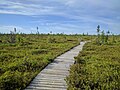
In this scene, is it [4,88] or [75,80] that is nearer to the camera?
[4,88]

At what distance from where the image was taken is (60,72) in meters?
11.3

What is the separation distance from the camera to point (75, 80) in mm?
9305

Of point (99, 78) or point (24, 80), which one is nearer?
point (24, 80)

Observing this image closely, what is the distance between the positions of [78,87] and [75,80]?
403 millimetres

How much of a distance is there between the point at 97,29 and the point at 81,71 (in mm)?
40936

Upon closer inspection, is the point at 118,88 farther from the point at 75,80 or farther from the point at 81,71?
the point at 81,71

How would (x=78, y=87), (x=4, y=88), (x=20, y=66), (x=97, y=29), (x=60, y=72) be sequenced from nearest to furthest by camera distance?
(x=4, y=88)
(x=78, y=87)
(x=60, y=72)
(x=20, y=66)
(x=97, y=29)

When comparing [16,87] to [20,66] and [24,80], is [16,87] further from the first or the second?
[20,66]

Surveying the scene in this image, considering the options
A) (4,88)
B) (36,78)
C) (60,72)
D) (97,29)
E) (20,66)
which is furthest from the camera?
(97,29)

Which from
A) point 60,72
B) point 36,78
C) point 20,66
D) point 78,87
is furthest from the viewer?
point 20,66

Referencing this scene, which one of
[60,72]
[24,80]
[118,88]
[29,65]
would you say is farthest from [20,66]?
[118,88]

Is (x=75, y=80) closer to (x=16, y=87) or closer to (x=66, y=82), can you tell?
(x=66, y=82)

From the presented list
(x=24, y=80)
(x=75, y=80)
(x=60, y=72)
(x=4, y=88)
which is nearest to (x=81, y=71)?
(x=60, y=72)

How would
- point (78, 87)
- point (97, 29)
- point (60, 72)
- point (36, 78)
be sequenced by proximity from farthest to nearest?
point (97, 29) < point (60, 72) < point (36, 78) < point (78, 87)
